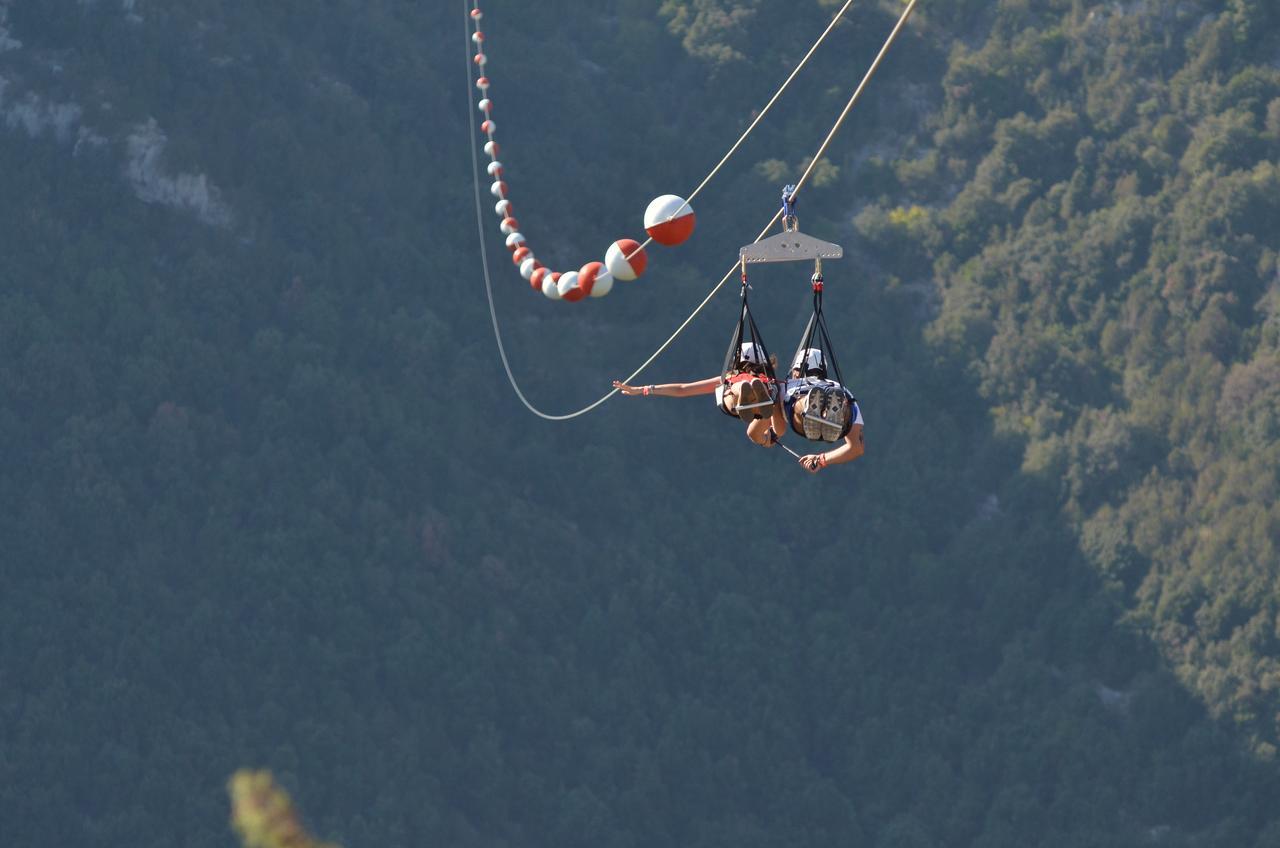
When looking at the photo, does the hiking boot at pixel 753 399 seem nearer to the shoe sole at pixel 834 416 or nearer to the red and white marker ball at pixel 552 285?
the shoe sole at pixel 834 416

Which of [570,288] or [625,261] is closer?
[625,261]

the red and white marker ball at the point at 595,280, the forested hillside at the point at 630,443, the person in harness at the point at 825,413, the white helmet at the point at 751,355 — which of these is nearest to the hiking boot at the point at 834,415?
the person in harness at the point at 825,413

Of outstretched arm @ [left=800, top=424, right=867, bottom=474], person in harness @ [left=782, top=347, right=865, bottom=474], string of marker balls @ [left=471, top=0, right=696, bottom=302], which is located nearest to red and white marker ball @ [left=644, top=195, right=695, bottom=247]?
string of marker balls @ [left=471, top=0, right=696, bottom=302]

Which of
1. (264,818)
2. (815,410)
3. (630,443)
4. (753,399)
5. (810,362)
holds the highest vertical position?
(264,818)

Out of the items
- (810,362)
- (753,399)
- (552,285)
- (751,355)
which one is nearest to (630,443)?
(552,285)

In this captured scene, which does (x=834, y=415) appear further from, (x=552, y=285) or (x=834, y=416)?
(x=552, y=285)

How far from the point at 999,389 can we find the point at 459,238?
496 inches

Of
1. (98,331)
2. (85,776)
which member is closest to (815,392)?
(85,776)

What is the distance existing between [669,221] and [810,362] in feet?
4.10

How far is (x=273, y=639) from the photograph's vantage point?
190 ft

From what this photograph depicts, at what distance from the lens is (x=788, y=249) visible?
16188 millimetres

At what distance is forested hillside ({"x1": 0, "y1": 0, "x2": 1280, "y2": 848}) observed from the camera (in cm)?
5747

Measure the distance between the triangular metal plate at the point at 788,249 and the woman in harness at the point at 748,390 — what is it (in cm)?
93

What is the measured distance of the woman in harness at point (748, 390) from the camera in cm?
1711
